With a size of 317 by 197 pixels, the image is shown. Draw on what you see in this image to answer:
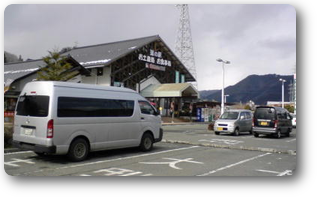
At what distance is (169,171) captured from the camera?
26.6 feet

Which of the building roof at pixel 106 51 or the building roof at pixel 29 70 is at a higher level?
the building roof at pixel 106 51

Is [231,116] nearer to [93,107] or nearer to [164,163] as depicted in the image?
[164,163]

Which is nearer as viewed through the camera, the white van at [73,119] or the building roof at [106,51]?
the white van at [73,119]

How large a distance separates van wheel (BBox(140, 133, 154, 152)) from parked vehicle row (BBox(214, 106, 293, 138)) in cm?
858

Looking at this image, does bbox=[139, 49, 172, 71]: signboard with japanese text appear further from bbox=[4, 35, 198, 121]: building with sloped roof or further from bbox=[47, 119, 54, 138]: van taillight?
bbox=[47, 119, 54, 138]: van taillight

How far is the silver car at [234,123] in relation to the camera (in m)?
19.0

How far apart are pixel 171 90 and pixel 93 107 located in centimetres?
2756

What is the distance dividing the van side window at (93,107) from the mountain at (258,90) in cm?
9928

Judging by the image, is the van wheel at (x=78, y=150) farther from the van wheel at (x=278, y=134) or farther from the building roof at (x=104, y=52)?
the building roof at (x=104, y=52)

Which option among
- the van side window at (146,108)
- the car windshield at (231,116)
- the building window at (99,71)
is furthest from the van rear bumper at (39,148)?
the building window at (99,71)

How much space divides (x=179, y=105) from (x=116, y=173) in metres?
38.4

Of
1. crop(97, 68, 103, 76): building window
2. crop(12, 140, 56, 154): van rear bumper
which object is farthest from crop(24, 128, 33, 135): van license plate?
crop(97, 68, 103, 76): building window
